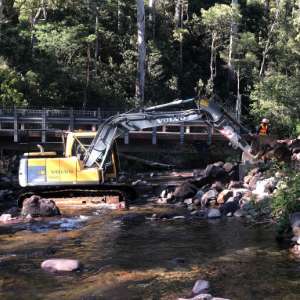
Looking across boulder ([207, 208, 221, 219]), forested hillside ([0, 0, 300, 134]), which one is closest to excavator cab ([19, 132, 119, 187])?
boulder ([207, 208, 221, 219])

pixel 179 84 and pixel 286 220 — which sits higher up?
pixel 179 84

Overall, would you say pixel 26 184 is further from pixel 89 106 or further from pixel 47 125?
pixel 89 106

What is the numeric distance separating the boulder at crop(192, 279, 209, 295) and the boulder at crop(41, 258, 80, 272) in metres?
2.68

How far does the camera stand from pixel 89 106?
39.2m

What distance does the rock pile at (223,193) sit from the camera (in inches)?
732

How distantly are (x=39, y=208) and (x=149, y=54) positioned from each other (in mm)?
27339

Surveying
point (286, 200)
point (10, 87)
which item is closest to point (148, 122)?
point (286, 200)

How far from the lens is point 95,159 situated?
19828mm

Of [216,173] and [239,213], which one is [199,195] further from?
[239,213]

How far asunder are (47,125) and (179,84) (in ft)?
62.9

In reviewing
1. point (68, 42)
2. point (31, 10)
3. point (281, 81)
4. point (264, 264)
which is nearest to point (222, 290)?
point (264, 264)

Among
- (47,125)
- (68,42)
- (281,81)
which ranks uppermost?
(68,42)

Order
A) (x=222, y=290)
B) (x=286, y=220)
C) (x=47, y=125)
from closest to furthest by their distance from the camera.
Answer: (x=222, y=290) → (x=286, y=220) → (x=47, y=125)

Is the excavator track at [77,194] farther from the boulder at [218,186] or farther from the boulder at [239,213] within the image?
the boulder at [218,186]
